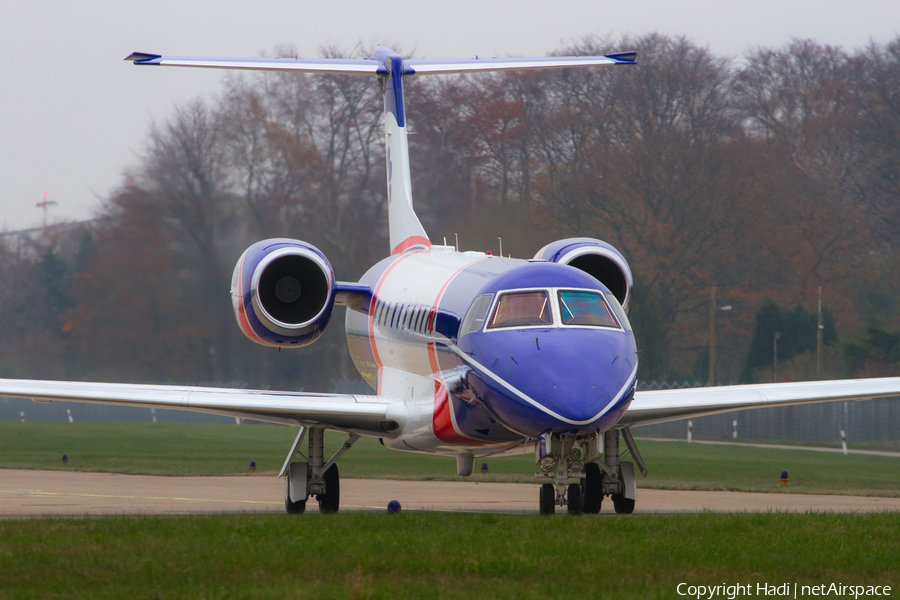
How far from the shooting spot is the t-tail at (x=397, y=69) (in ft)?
58.8

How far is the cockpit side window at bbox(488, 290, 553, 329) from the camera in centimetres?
1130

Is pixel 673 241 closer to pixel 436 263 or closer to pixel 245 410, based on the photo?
pixel 436 263

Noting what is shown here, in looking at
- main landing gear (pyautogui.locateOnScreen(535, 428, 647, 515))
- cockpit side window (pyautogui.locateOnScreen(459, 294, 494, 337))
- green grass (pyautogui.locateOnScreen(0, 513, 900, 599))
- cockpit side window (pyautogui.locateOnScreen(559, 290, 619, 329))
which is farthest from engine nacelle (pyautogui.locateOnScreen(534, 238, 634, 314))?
green grass (pyautogui.locateOnScreen(0, 513, 900, 599))

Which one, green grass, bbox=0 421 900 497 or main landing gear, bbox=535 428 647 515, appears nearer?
main landing gear, bbox=535 428 647 515

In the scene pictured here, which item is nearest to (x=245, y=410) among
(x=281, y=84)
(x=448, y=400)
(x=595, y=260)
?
(x=448, y=400)

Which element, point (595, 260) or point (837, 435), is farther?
point (837, 435)

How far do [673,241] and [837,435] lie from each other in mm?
10168

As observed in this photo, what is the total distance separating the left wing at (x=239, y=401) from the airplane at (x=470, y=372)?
2 centimetres

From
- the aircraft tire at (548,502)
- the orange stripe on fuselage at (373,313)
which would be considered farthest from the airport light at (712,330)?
the aircraft tire at (548,502)

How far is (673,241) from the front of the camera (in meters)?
42.2

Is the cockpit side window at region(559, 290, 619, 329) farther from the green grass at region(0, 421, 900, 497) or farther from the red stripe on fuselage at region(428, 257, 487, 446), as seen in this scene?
the green grass at region(0, 421, 900, 497)

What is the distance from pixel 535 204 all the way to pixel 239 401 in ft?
84.7

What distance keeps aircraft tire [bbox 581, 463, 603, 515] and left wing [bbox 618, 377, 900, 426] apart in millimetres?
709

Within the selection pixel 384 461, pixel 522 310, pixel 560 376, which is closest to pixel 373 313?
pixel 522 310
